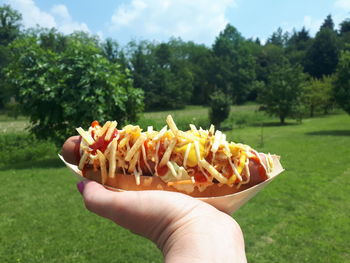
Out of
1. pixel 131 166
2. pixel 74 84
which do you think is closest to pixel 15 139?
pixel 74 84

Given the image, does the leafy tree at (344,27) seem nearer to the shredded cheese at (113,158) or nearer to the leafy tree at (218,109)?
the leafy tree at (218,109)

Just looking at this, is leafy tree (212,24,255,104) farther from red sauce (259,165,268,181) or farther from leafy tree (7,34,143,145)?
red sauce (259,165,268,181)

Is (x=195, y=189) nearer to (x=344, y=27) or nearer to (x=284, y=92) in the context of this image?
(x=284, y=92)

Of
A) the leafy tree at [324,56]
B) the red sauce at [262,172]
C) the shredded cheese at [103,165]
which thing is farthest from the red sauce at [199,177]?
the leafy tree at [324,56]

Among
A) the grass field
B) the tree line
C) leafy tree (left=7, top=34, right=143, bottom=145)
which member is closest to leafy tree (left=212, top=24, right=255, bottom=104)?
the tree line

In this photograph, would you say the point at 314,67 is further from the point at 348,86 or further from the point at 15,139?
the point at 15,139

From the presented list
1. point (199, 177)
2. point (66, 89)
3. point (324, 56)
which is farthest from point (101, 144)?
point (324, 56)
